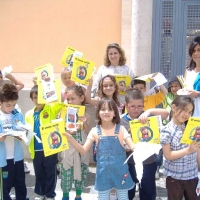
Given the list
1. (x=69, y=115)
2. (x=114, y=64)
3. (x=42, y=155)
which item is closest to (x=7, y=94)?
(x=69, y=115)

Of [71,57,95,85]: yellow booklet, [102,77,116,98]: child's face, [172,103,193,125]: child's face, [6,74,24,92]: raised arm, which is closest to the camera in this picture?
[172,103,193,125]: child's face

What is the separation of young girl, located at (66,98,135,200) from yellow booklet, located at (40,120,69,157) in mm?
96

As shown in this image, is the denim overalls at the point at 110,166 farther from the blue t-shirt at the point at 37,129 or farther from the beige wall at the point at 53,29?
the beige wall at the point at 53,29

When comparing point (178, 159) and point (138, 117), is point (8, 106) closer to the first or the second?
point (138, 117)

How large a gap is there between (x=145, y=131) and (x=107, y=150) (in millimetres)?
413

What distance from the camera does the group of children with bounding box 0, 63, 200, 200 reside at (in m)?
3.15

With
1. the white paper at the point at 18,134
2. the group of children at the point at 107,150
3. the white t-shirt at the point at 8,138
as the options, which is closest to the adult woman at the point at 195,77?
the group of children at the point at 107,150

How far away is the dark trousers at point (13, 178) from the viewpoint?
3.62 metres

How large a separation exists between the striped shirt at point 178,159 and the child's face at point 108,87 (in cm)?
98

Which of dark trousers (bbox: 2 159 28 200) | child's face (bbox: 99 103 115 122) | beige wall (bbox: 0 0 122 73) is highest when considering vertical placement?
beige wall (bbox: 0 0 122 73)

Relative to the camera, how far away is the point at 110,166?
321 centimetres

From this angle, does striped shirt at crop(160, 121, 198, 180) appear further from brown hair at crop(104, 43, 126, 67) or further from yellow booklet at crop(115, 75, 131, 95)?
brown hair at crop(104, 43, 126, 67)

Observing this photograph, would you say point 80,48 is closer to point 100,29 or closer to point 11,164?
point 100,29

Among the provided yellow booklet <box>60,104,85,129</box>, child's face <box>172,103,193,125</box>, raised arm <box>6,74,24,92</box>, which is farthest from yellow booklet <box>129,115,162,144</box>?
raised arm <box>6,74,24,92</box>
